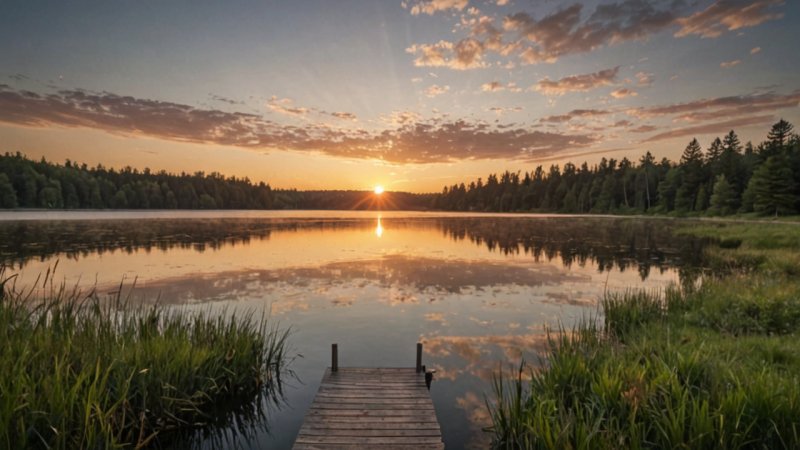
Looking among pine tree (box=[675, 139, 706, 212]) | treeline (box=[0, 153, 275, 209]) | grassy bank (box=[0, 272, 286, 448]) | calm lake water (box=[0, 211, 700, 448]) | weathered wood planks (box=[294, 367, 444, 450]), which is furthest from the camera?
treeline (box=[0, 153, 275, 209])

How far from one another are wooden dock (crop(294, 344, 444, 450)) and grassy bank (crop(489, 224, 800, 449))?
68.5 inches

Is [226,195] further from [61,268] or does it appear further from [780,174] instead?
[780,174]

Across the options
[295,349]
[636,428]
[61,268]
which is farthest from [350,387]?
[61,268]

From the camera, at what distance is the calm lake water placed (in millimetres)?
11805

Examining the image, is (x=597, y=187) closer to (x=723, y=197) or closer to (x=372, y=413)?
(x=723, y=197)

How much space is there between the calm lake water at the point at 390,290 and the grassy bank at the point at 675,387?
171 cm

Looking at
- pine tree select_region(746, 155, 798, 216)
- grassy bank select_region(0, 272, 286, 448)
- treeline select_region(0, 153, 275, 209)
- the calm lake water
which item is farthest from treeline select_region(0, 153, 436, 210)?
pine tree select_region(746, 155, 798, 216)

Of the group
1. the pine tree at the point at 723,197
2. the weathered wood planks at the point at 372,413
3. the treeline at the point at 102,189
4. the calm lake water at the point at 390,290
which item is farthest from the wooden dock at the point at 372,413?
the treeline at the point at 102,189

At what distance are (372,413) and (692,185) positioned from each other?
118664 mm

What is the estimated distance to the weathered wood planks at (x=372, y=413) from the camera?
7.57 m

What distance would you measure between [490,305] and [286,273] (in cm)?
1556

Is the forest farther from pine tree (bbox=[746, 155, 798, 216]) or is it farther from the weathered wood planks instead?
the weathered wood planks

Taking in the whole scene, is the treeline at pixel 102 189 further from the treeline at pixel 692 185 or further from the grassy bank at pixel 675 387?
the treeline at pixel 692 185

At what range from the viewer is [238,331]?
36.0ft
